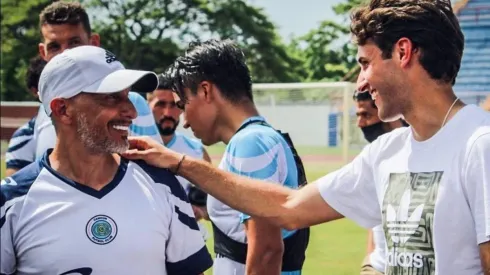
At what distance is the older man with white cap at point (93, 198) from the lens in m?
2.82

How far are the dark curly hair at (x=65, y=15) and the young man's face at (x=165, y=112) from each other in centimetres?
158

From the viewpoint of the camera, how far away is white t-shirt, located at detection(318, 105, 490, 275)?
238cm

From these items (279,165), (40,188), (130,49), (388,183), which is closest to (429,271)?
(388,183)

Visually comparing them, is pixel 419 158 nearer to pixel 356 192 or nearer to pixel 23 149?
pixel 356 192

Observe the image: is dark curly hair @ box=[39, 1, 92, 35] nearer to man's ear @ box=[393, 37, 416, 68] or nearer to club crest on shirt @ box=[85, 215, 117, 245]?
club crest on shirt @ box=[85, 215, 117, 245]

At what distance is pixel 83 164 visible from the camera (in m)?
2.99

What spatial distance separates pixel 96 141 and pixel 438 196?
126cm

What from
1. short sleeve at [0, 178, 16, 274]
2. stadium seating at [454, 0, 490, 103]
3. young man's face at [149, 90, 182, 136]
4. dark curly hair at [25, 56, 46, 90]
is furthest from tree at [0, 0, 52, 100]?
short sleeve at [0, 178, 16, 274]

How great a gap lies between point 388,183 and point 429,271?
33 centimetres

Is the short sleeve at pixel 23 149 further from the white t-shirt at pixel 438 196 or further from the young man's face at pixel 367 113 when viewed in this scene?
the white t-shirt at pixel 438 196

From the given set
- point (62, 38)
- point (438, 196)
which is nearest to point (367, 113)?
point (62, 38)

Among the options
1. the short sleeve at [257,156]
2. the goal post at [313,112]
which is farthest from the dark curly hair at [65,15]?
the goal post at [313,112]

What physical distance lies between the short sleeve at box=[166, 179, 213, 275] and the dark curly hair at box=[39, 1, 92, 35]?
2258 millimetres

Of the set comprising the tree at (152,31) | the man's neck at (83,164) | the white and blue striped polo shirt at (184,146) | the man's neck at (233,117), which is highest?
the man's neck at (83,164)
